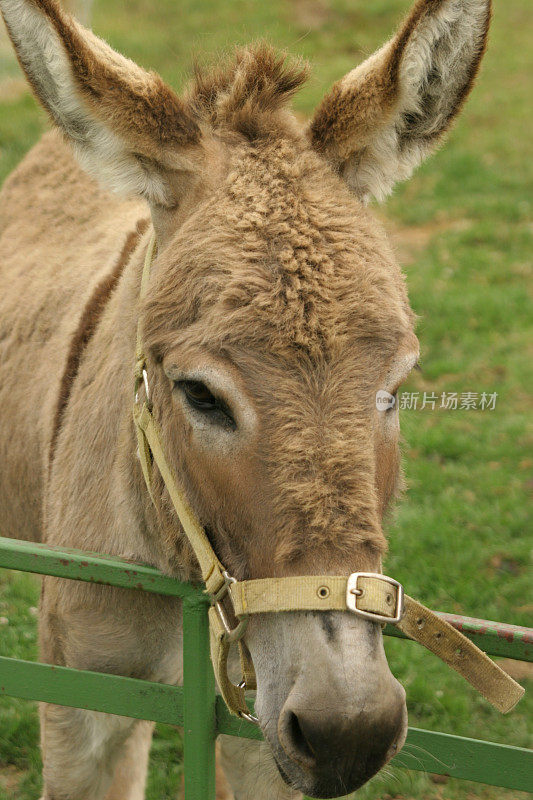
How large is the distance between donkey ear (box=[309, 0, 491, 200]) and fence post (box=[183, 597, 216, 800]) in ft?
3.92

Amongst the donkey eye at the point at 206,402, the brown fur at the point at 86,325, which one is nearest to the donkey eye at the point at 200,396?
the donkey eye at the point at 206,402

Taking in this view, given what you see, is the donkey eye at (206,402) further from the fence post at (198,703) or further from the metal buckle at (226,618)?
the fence post at (198,703)

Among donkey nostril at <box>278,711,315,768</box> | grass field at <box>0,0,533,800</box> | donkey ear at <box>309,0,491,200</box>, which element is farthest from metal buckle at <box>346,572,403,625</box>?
donkey ear at <box>309,0,491,200</box>

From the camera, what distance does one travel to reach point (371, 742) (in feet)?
5.86

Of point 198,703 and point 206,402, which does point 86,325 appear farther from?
point 198,703

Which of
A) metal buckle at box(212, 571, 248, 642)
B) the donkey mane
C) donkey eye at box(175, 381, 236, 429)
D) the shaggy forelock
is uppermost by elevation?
the donkey mane

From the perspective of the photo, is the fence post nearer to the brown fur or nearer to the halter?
the halter

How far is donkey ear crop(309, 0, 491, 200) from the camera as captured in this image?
226cm

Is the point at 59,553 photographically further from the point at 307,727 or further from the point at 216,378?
the point at 307,727

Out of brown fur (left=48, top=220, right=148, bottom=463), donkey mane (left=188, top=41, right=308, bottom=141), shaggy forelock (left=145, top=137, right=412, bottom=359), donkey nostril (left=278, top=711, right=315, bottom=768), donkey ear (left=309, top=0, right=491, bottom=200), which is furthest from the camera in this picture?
brown fur (left=48, top=220, right=148, bottom=463)

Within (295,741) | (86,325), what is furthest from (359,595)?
(86,325)

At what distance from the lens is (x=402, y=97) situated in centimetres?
233

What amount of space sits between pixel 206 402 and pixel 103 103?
78 cm

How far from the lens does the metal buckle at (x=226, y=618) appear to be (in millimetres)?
1997
